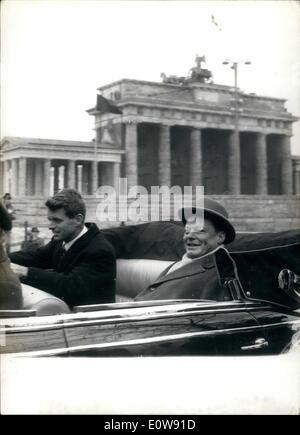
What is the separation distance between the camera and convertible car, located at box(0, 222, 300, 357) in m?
2.08

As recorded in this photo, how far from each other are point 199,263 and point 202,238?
150 millimetres

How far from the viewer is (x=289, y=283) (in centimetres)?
260

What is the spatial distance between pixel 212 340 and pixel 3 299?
0.89 m

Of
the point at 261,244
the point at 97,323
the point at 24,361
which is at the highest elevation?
the point at 261,244

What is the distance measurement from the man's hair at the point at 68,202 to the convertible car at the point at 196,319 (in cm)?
47

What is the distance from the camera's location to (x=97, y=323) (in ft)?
7.05

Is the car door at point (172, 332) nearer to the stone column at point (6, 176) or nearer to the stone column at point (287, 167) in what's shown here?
the stone column at point (6, 176)

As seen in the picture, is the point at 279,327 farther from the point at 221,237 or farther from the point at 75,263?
the point at 75,263

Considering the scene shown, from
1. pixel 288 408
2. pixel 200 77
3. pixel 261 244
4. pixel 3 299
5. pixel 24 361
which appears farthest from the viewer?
pixel 200 77

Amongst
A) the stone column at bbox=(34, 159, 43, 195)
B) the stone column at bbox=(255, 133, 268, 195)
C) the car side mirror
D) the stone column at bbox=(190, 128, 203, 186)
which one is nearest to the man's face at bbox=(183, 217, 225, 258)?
the car side mirror

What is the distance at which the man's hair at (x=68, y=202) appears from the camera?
8.85 ft

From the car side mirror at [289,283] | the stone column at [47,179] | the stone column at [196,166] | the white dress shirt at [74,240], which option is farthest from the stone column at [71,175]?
the stone column at [196,166]
